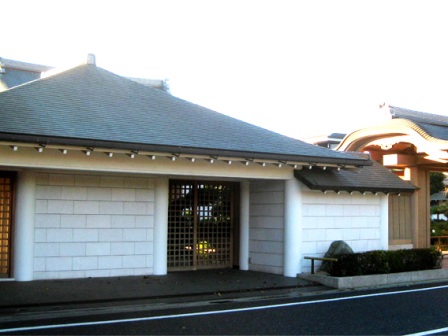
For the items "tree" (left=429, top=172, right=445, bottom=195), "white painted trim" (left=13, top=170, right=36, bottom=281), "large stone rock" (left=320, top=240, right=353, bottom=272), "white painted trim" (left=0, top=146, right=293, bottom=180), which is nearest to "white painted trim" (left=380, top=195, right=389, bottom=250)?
"large stone rock" (left=320, top=240, right=353, bottom=272)

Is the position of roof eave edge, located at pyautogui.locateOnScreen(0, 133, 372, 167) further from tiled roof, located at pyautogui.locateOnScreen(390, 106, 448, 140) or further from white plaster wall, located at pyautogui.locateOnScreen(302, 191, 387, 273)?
tiled roof, located at pyautogui.locateOnScreen(390, 106, 448, 140)

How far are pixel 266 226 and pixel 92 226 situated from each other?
4874mm

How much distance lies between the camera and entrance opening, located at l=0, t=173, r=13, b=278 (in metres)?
12.8

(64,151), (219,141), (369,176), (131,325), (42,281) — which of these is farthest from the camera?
(369,176)

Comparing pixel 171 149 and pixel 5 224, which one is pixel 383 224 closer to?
pixel 171 149

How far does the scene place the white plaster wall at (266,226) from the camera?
50.3 ft

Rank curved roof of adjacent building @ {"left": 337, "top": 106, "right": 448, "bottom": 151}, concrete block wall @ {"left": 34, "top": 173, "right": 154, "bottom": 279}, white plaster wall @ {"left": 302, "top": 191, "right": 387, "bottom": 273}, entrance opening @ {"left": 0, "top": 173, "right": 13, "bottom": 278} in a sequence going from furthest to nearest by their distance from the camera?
curved roof of adjacent building @ {"left": 337, "top": 106, "right": 448, "bottom": 151}
white plaster wall @ {"left": 302, "top": 191, "right": 387, "bottom": 273}
concrete block wall @ {"left": 34, "top": 173, "right": 154, "bottom": 279}
entrance opening @ {"left": 0, "top": 173, "right": 13, "bottom": 278}

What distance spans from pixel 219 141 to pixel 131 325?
→ 586 centimetres

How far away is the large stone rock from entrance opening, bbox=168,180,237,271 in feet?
9.73

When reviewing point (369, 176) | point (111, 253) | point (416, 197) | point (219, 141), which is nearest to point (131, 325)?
point (111, 253)

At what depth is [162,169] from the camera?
1313 cm

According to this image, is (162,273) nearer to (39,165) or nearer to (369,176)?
(39,165)

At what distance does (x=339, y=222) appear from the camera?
52.6 ft

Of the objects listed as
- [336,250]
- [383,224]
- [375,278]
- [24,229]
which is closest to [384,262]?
[375,278]
